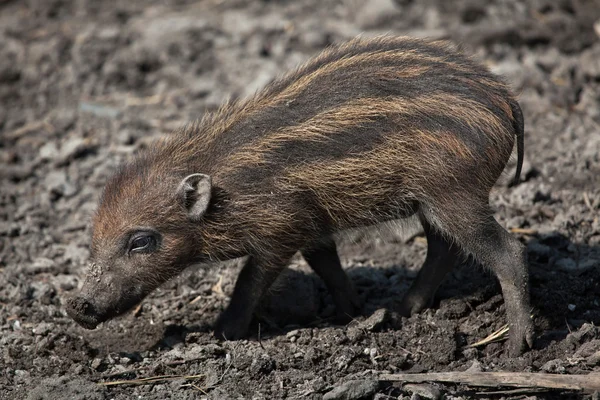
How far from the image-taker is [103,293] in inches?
258

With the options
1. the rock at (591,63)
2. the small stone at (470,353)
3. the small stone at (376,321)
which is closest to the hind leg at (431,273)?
the small stone at (376,321)

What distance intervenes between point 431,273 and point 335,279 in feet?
2.54

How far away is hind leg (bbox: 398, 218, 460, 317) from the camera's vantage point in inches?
274

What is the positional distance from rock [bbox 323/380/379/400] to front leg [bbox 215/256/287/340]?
1.28 meters

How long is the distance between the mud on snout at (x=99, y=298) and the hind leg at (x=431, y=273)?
2.15 metres

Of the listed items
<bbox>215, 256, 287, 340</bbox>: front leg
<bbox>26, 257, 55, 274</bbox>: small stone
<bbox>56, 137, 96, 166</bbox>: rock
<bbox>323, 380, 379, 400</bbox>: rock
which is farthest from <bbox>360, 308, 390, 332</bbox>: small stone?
<bbox>56, 137, 96, 166</bbox>: rock

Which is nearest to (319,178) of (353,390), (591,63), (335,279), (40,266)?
(335,279)

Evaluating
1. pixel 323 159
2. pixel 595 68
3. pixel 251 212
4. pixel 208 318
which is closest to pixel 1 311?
pixel 208 318

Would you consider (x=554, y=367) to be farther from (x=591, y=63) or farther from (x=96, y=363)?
(x=591, y=63)

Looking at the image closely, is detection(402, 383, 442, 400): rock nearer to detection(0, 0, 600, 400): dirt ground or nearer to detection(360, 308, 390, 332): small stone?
detection(0, 0, 600, 400): dirt ground

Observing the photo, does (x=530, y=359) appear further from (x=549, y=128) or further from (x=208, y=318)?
(x=549, y=128)

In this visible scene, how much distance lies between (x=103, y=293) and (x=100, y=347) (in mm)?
505

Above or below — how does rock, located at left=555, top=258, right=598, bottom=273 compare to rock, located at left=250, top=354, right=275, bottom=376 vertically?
below

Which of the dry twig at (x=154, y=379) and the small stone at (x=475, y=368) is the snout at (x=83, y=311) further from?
the small stone at (x=475, y=368)
